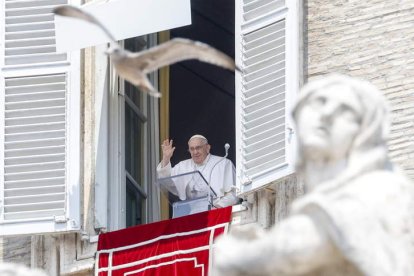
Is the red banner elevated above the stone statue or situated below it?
below

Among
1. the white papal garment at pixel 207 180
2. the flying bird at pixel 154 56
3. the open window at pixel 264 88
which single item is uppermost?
the flying bird at pixel 154 56

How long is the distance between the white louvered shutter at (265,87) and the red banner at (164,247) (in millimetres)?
453

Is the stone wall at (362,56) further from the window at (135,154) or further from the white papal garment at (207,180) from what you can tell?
the window at (135,154)

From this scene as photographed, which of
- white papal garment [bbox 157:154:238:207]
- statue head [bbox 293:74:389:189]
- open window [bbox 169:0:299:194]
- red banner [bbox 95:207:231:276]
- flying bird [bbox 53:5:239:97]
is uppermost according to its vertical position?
statue head [bbox 293:74:389:189]

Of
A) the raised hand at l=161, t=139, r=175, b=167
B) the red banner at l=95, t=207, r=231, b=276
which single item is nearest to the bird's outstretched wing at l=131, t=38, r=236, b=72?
the red banner at l=95, t=207, r=231, b=276

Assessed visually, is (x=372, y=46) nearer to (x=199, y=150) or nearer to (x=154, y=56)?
(x=199, y=150)

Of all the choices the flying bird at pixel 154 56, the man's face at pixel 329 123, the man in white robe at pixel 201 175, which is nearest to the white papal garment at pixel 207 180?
the man in white robe at pixel 201 175

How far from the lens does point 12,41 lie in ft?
72.3

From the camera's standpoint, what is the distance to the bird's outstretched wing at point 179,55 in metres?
14.2

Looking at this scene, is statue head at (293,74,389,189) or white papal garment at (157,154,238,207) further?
white papal garment at (157,154,238,207)

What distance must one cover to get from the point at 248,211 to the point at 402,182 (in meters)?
11.0

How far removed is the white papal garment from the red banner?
0.72 ft

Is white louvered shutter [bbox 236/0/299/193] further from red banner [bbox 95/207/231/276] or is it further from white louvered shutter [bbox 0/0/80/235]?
white louvered shutter [bbox 0/0/80/235]

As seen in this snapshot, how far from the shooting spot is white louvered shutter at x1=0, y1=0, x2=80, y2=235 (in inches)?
852
